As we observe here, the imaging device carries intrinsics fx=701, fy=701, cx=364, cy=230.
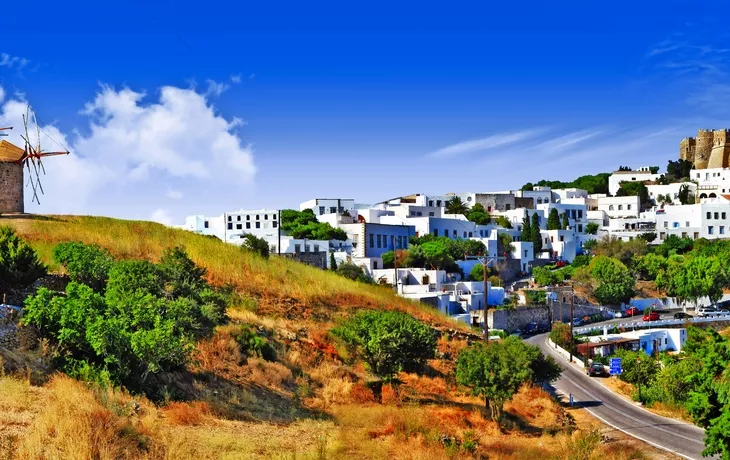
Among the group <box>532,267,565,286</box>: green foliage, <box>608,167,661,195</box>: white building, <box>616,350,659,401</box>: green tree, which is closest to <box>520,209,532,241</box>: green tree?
<box>532,267,565,286</box>: green foliage

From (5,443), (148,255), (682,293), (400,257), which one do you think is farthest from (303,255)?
(5,443)

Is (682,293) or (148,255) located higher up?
(148,255)

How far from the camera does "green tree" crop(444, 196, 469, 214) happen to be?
83.1 meters

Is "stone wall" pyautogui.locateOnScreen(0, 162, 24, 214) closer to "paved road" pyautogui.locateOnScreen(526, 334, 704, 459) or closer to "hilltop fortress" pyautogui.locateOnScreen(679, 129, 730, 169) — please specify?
"paved road" pyautogui.locateOnScreen(526, 334, 704, 459)

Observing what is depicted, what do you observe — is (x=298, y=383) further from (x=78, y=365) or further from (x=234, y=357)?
(x=78, y=365)

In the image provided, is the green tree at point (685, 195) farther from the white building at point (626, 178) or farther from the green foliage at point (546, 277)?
the green foliage at point (546, 277)

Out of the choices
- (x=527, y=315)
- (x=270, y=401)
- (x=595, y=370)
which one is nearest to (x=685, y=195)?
(x=527, y=315)

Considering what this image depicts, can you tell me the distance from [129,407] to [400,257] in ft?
150

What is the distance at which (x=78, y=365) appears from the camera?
15.6m

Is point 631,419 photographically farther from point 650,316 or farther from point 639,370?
point 650,316

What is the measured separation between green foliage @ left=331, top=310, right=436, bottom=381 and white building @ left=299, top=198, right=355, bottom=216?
55483mm

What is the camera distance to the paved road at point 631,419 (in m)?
23.2

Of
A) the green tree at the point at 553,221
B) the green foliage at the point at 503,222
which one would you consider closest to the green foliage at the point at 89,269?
the green foliage at the point at 503,222

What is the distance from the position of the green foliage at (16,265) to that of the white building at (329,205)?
55660 millimetres
